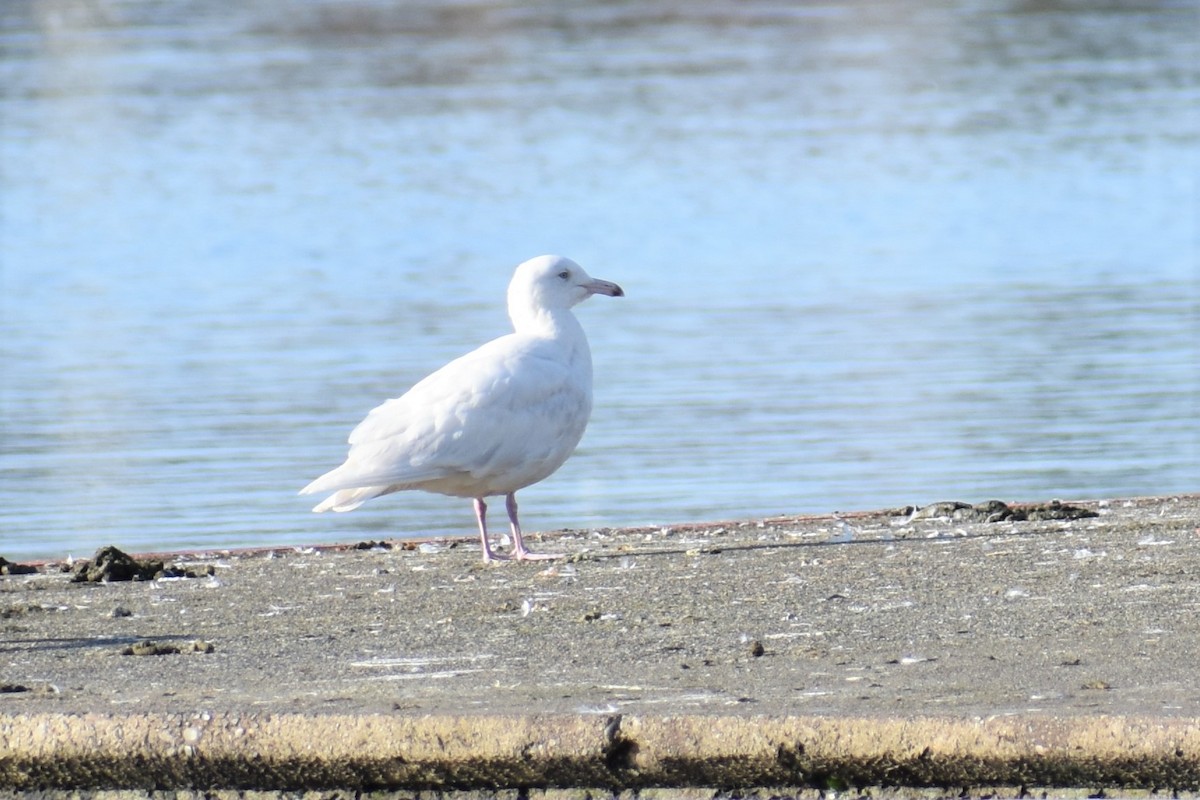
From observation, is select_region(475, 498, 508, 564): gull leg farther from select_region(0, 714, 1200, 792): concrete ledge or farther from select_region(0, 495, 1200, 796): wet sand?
select_region(0, 714, 1200, 792): concrete ledge

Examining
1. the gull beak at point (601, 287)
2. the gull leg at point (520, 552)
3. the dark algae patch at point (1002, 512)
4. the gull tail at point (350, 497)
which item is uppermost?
the gull beak at point (601, 287)

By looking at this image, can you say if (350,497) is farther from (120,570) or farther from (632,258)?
(632,258)

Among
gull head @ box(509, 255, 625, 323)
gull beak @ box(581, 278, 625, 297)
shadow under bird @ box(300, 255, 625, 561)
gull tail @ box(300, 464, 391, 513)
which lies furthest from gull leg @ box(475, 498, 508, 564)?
gull beak @ box(581, 278, 625, 297)

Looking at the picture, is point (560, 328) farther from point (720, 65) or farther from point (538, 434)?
point (720, 65)

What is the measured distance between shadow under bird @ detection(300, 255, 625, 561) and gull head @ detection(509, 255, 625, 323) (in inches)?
13.8

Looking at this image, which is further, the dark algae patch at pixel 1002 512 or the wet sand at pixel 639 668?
the dark algae patch at pixel 1002 512

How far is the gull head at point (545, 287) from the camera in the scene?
28.8 feet

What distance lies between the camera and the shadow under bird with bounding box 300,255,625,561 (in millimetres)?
7863

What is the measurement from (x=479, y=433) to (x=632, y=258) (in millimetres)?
12444

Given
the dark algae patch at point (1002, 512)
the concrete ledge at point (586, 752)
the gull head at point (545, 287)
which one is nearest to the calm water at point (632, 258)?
the gull head at point (545, 287)

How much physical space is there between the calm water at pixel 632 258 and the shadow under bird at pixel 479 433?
9.09 feet

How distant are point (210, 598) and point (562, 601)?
123 cm

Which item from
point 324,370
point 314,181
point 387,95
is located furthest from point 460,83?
point 324,370

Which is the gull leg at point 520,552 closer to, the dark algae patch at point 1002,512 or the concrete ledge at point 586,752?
the dark algae patch at point 1002,512
